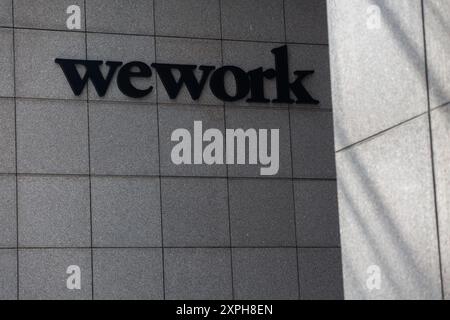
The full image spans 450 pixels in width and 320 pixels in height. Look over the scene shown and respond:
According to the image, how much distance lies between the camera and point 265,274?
58.9 ft

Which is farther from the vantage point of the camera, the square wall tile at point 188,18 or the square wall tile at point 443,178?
the square wall tile at point 188,18

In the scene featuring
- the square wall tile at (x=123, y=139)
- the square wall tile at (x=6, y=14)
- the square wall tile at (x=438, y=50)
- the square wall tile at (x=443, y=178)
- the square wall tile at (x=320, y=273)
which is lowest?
the square wall tile at (x=320, y=273)

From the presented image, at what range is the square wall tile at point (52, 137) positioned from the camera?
17.1m

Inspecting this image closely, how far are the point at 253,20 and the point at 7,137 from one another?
4.67m

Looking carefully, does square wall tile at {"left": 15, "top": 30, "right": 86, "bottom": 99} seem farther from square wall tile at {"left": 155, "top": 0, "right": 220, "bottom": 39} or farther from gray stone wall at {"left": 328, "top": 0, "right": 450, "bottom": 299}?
gray stone wall at {"left": 328, "top": 0, "right": 450, "bottom": 299}

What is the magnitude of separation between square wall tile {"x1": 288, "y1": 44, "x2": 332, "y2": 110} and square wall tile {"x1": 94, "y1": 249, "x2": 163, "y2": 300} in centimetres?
375

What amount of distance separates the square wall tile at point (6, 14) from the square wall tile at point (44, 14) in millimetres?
94

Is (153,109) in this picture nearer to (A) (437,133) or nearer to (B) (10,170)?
(B) (10,170)

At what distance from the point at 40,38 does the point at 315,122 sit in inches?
190

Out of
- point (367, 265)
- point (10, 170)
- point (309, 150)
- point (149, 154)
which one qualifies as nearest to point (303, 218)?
point (309, 150)

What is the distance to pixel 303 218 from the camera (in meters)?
18.3

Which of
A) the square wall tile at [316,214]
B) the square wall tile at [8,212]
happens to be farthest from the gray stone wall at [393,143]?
the square wall tile at [316,214]

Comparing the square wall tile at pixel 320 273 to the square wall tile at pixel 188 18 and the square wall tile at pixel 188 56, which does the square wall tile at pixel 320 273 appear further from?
the square wall tile at pixel 188 18

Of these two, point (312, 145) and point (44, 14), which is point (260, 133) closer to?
point (312, 145)
